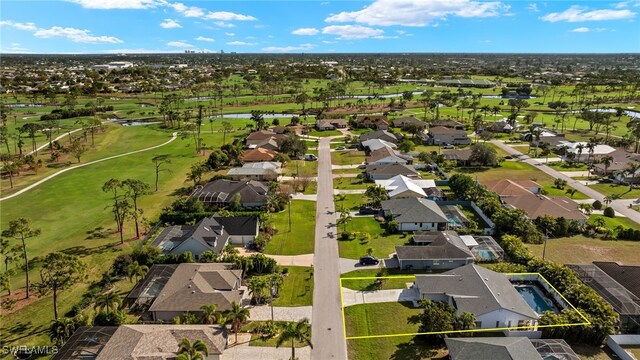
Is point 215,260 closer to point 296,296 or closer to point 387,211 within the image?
point 296,296

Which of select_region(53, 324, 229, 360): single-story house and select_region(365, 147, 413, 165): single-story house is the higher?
select_region(365, 147, 413, 165): single-story house

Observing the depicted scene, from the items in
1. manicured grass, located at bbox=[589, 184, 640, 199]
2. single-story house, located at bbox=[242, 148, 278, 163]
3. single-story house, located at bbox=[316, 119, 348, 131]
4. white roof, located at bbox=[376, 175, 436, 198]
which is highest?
single-story house, located at bbox=[316, 119, 348, 131]

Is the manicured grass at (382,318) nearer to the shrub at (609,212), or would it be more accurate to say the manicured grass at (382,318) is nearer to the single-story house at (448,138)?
the shrub at (609,212)

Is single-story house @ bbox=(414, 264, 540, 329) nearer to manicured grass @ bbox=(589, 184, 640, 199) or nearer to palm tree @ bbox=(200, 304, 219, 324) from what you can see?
palm tree @ bbox=(200, 304, 219, 324)

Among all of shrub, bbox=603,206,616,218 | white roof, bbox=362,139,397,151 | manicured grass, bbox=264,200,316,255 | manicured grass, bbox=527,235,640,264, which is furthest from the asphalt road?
shrub, bbox=603,206,616,218

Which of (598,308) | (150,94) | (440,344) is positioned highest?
(150,94)

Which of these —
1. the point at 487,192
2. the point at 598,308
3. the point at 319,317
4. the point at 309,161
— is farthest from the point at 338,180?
the point at 598,308

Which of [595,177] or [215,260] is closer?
[215,260]
